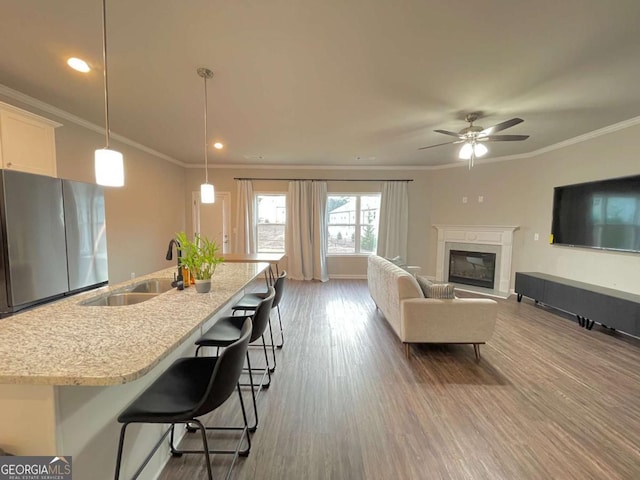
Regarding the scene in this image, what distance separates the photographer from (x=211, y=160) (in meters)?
5.84

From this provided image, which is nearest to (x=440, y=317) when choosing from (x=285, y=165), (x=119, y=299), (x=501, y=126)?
(x=501, y=126)

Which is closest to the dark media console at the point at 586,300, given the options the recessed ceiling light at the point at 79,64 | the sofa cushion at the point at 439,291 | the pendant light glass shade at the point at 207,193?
the sofa cushion at the point at 439,291

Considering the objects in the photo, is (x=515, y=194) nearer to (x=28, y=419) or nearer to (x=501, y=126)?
(x=501, y=126)

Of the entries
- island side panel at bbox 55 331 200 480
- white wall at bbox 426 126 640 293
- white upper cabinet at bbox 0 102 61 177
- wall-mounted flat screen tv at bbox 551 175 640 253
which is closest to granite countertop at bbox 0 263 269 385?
island side panel at bbox 55 331 200 480

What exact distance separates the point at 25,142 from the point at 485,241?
686 cm

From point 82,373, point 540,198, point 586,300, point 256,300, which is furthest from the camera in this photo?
point 540,198

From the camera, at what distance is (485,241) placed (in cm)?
539

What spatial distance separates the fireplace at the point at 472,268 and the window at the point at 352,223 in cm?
178

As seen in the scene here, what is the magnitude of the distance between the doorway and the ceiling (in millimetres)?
2592

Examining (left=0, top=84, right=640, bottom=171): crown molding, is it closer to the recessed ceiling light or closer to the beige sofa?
the recessed ceiling light

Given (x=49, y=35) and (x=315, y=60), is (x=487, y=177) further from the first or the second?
(x=49, y=35)

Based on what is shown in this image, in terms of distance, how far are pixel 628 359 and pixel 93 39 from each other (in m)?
5.64

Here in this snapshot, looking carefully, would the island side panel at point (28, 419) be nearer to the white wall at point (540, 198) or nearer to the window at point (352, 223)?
the white wall at point (540, 198)

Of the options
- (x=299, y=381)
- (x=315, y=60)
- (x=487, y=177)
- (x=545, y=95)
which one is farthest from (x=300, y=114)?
(x=487, y=177)
